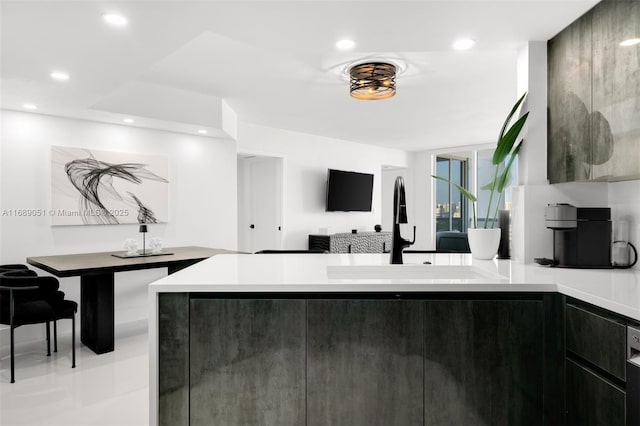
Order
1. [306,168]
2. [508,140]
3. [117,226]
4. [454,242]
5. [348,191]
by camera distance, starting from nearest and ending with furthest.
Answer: [508,140]
[117,226]
[454,242]
[306,168]
[348,191]

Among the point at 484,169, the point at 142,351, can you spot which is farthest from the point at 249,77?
the point at 484,169

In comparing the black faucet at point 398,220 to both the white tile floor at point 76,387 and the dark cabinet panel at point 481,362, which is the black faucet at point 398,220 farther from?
the white tile floor at point 76,387

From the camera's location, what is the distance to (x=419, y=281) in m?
1.63

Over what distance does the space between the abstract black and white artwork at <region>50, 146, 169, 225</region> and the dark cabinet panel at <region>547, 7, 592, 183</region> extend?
12.7 feet

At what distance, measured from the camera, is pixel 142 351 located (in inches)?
139

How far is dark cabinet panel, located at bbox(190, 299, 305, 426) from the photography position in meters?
1.59

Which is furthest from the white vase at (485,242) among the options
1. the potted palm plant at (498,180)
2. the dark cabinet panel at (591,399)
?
the dark cabinet panel at (591,399)

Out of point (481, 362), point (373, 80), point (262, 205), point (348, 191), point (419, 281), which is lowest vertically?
point (481, 362)

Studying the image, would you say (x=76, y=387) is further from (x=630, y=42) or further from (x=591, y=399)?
(x=630, y=42)

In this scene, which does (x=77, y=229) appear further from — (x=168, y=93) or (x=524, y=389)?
(x=524, y=389)

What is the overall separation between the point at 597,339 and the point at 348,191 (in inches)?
225

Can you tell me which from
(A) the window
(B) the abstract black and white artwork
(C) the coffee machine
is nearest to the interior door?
(B) the abstract black and white artwork

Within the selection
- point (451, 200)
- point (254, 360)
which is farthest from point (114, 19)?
point (451, 200)

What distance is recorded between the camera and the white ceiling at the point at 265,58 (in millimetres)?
1981
